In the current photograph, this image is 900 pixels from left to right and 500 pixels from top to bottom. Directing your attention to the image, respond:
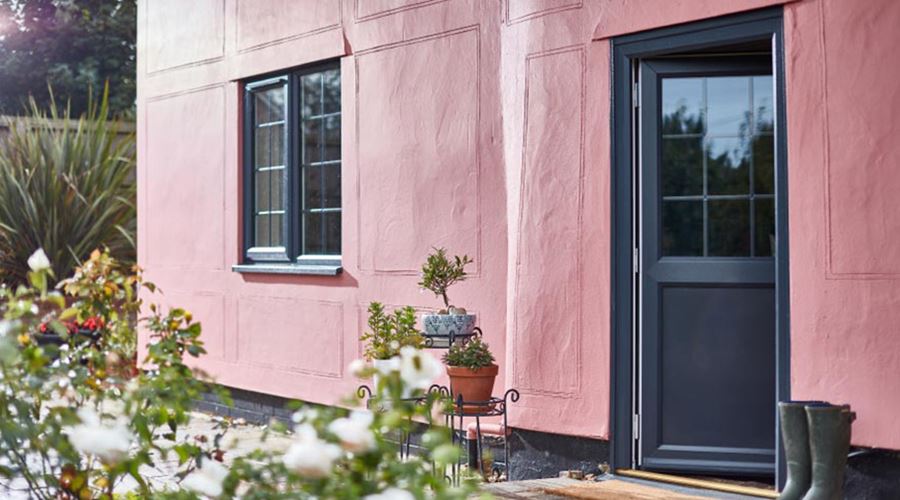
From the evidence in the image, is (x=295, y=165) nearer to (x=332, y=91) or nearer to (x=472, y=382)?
(x=332, y=91)

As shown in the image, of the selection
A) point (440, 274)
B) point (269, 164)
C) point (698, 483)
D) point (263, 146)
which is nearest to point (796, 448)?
point (698, 483)

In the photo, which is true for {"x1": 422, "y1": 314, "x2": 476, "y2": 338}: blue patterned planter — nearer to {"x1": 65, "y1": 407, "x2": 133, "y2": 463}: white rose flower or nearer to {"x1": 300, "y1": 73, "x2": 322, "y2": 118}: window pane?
{"x1": 300, "y1": 73, "x2": 322, "y2": 118}: window pane

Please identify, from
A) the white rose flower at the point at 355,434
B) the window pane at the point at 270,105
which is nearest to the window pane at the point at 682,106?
the window pane at the point at 270,105

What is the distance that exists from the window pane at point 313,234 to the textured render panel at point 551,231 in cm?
221

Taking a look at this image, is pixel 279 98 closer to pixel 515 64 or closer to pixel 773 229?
pixel 515 64

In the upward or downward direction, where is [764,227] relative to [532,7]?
downward

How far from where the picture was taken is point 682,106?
5727 mm

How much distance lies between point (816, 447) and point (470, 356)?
176 cm

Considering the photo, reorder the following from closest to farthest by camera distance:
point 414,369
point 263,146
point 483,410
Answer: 1. point 414,369
2. point 483,410
3. point 263,146

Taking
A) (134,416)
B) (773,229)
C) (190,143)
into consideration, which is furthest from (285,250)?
(134,416)

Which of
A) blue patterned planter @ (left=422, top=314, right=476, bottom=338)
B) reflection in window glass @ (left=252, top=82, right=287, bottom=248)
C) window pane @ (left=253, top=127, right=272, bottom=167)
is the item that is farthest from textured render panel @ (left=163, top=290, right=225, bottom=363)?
blue patterned planter @ (left=422, top=314, right=476, bottom=338)

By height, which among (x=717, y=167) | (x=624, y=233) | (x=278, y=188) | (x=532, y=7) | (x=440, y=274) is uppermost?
(x=532, y=7)

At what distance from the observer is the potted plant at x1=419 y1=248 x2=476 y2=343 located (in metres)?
6.17

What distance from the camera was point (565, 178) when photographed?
5965 mm
